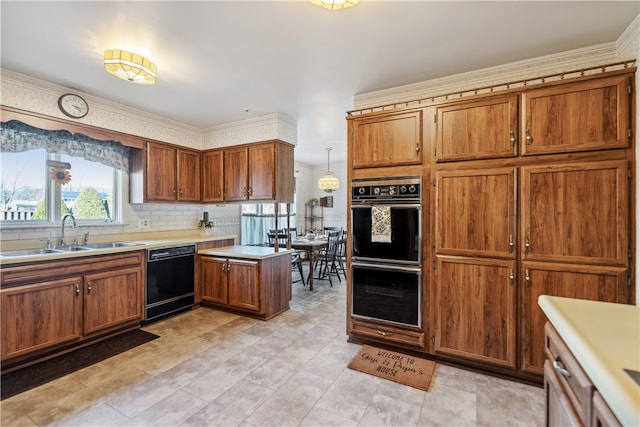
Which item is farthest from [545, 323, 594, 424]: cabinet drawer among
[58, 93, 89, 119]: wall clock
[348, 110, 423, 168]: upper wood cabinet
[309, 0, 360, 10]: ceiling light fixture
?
[58, 93, 89, 119]: wall clock

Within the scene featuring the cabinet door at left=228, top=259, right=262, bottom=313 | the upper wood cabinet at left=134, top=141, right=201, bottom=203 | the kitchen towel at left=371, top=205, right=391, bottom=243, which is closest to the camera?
the kitchen towel at left=371, top=205, right=391, bottom=243

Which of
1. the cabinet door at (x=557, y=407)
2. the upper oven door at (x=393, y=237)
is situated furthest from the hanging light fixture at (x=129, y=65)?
the cabinet door at (x=557, y=407)

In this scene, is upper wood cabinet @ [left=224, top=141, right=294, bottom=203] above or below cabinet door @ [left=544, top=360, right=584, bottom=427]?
above

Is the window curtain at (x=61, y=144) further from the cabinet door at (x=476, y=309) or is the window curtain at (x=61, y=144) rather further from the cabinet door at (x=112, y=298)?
the cabinet door at (x=476, y=309)

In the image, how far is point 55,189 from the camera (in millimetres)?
3025

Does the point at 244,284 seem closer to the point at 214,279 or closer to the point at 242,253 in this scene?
the point at 242,253

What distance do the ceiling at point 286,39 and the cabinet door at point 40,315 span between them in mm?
1892

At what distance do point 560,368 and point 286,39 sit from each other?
2.40 metres

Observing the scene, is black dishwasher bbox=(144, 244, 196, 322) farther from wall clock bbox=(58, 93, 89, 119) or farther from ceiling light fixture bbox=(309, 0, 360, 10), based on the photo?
ceiling light fixture bbox=(309, 0, 360, 10)

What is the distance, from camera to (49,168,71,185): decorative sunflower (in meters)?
2.99

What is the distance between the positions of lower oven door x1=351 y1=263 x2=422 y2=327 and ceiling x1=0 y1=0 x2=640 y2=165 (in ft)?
5.89

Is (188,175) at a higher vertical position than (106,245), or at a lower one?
higher

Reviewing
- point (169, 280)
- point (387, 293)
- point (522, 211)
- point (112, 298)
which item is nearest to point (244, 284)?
point (169, 280)

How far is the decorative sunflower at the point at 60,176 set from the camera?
2.99 metres
